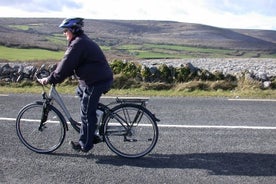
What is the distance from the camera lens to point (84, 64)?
591cm

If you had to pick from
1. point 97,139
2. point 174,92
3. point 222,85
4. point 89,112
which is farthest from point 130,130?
point 222,85

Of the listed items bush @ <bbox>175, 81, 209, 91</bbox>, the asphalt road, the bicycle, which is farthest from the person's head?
bush @ <bbox>175, 81, 209, 91</bbox>

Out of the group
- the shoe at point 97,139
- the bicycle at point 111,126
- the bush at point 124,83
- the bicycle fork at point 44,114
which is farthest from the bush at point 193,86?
the shoe at point 97,139

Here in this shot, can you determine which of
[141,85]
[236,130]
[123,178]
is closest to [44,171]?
[123,178]

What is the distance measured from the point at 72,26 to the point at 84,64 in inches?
23.3

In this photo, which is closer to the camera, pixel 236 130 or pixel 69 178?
pixel 69 178

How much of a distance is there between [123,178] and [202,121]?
12.0 ft

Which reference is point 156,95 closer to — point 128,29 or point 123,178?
point 123,178

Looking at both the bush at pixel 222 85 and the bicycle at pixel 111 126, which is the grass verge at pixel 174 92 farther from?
the bicycle at pixel 111 126

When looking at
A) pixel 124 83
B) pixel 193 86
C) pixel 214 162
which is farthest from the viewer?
pixel 124 83

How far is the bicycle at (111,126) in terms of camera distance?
6.20 m

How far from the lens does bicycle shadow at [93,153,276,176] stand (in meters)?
5.61

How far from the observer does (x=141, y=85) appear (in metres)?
14.0

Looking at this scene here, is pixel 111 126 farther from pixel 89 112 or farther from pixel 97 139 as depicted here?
pixel 89 112
